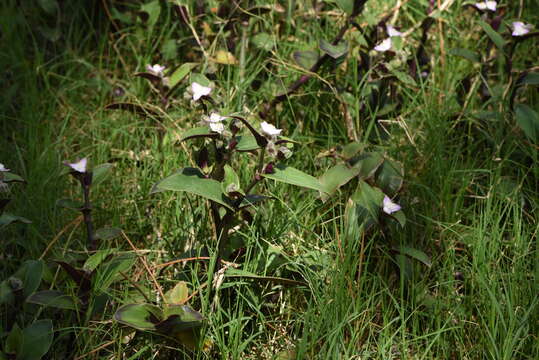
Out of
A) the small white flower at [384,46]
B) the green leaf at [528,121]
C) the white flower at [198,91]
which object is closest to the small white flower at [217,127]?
the white flower at [198,91]

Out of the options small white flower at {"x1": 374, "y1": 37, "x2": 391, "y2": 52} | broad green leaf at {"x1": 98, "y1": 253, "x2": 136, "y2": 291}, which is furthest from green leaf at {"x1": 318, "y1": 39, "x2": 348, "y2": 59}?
broad green leaf at {"x1": 98, "y1": 253, "x2": 136, "y2": 291}

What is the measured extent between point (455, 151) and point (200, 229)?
95cm

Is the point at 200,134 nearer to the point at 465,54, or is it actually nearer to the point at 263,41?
the point at 263,41

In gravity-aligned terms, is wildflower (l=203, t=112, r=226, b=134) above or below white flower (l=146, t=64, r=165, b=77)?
above

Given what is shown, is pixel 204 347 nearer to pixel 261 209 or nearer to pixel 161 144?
pixel 261 209

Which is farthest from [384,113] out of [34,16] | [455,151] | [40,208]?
[34,16]

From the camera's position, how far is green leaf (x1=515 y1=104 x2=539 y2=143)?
7.11ft

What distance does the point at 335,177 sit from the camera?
2004 mm

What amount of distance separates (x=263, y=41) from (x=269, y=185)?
639 millimetres

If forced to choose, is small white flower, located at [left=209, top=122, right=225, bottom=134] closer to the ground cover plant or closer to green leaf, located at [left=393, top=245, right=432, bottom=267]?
the ground cover plant

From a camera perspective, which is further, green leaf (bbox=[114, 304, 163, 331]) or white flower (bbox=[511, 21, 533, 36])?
white flower (bbox=[511, 21, 533, 36])

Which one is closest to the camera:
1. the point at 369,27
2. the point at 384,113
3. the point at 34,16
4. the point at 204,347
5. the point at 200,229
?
the point at 204,347

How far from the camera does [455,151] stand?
2.38m

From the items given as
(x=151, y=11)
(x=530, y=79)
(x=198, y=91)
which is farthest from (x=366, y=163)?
(x=151, y=11)
